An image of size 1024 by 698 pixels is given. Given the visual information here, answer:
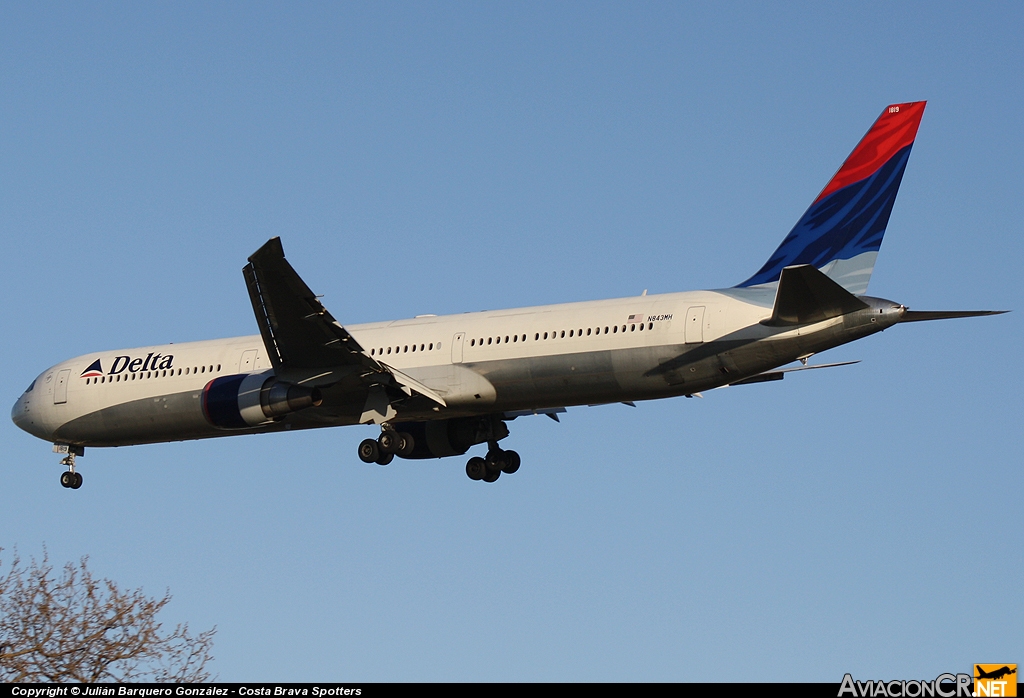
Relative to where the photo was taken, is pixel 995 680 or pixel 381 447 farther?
pixel 381 447

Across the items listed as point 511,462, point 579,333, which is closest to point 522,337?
point 579,333

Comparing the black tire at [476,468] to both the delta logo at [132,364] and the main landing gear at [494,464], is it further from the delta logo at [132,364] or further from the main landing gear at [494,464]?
the delta logo at [132,364]

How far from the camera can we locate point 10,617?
24922 mm

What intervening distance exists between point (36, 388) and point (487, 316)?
13995 mm

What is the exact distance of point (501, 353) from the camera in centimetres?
3553

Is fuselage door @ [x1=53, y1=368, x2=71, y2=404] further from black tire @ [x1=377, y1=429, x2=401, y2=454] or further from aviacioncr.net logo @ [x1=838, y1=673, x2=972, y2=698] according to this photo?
aviacioncr.net logo @ [x1=838, y1=673, x2=972, y2=698]

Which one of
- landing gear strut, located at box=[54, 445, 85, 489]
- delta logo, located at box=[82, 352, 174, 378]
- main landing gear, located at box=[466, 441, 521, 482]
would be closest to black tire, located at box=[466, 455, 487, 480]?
main landing gear, located at box=[466, 441, 521, 482]

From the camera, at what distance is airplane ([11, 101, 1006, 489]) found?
32.8m

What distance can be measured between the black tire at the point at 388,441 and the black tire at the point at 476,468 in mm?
3631

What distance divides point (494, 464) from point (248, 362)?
7.02 metres

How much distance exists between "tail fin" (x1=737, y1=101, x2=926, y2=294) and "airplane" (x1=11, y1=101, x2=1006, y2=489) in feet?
0.11

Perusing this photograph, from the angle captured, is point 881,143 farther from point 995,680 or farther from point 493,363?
point 995,680

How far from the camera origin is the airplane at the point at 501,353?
32.8 meters

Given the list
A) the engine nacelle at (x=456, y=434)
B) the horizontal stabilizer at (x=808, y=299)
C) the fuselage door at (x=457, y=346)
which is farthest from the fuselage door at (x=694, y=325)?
the engine nacelle at (x=456, y=434)
